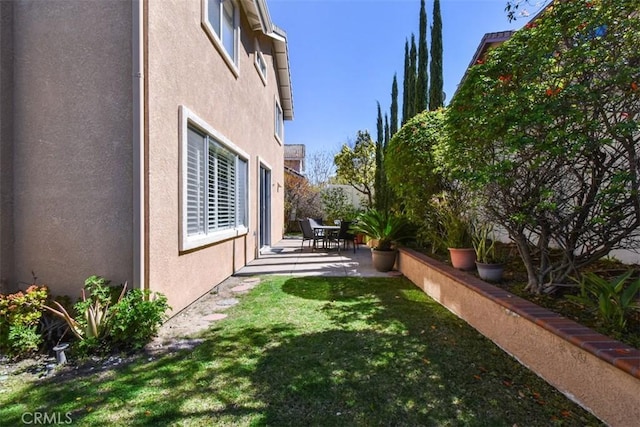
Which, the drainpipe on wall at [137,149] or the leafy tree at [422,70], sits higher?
the leafy tree at [422,70]

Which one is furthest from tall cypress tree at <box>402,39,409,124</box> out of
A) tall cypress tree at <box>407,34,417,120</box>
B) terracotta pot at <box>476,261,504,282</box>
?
terracotta pot at <box>476,261,504,282</box>

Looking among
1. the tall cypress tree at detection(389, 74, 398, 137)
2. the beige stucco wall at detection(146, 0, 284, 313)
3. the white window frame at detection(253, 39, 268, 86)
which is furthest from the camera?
the tall cypress tree at detection(389, 74, 398, 137)

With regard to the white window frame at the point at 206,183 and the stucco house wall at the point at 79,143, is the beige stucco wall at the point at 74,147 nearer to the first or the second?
the stucco house wall at the point at 79,143

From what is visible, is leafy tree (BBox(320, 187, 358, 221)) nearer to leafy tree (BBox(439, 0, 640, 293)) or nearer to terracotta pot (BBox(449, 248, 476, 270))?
terracotta pot (BBox(449, 248, 476, 270))

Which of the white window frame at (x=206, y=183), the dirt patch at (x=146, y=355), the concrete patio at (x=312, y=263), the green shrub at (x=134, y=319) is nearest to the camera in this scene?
the dirt patch at (x=146, y=355)

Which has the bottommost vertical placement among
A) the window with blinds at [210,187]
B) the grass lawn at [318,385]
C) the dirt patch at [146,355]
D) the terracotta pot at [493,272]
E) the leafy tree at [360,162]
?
the dirt patch at [146,355]

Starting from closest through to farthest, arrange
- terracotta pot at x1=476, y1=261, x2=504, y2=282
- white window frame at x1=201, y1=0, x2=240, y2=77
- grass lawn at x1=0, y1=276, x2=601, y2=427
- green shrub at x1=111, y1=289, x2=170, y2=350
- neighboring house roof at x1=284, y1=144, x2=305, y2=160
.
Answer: grass lawn at x1=0, y1=276, x2=601, y2=427 < green shrub at x1=111, y1=289, x2=170, y2=350 < terracotta pot at x1=476, y1=261, x2=504, y2=282 < white window frame at x1=201, y1=0, x2=240, y2=77 < neighboring house roof at x1=284, y1=144, x2=305, y2=160

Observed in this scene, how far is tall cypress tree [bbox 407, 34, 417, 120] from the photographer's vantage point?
41.0 ft

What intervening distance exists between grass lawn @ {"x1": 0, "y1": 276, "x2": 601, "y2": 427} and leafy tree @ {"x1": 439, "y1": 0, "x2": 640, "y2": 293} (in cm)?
180

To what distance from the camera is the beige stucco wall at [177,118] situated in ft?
Answer: 14.1

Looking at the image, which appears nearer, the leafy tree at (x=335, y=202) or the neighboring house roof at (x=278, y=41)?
the neighboring house roof at (x=278, y=41)

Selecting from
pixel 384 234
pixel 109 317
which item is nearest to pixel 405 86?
pixel 384 234

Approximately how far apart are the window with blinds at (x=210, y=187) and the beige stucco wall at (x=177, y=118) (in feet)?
1.25

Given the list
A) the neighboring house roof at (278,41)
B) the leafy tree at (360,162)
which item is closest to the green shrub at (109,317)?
the neighboring house roof at (278,41)
